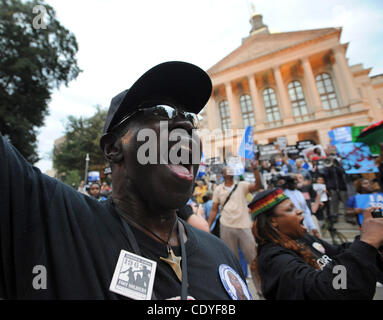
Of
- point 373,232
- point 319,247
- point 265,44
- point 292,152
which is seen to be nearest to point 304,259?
point 319,247

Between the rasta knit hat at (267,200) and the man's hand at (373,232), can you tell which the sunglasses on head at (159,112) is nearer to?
the man's hand at (373,232)

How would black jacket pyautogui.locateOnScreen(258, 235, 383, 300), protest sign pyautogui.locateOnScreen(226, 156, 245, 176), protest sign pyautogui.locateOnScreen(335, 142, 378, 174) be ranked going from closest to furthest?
black jacket pyautogui.locateOnScreen(258, 235, 383, 300) < protest sign pyautogui.locateOnScreen(226, 156, 245, 176) < protest sign pyautogui.locateOnScreen(335, 142, 378, 174)

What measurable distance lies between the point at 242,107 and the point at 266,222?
3262 cm

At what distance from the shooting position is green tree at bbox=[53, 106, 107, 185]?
1743cm

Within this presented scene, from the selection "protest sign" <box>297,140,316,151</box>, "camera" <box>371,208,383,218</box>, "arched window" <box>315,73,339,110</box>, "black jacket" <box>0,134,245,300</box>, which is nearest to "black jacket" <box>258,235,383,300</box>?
"camera" <box>371,208,383,218</box>

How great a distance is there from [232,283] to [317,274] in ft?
3.32

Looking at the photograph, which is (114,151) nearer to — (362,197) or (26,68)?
(362,197)

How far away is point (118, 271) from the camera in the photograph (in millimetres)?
708

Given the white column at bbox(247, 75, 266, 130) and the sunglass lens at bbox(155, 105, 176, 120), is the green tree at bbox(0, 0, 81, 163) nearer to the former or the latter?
the sunglass lens at bbox(155, 105, 176, 120)

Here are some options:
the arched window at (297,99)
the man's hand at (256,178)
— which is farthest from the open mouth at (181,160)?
the arched window at (297,99)

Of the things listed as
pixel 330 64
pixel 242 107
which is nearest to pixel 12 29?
pixel 242 107

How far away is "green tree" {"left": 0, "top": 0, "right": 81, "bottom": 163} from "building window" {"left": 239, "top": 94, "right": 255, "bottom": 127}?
26.6 meters

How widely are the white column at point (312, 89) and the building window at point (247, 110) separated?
8125mm
